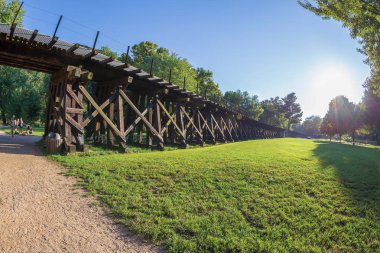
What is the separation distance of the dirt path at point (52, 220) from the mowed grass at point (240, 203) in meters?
0.36

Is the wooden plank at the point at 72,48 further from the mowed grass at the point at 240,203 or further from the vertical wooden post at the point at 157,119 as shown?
the vertical wooden post at the point at 157,119

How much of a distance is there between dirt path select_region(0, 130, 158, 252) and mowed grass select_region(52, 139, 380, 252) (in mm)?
363

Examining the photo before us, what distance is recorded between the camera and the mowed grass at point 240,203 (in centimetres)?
452

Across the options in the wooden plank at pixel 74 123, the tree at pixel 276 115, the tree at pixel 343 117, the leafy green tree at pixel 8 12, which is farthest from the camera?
the tree at pixel 276 115

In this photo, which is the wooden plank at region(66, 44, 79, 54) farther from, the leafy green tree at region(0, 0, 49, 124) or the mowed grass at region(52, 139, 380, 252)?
the leafy green tree at region(0, 0, 49, 124)

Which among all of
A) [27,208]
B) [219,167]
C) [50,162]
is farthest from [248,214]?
[50,162]

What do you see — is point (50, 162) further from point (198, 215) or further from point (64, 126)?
point (198, 215)

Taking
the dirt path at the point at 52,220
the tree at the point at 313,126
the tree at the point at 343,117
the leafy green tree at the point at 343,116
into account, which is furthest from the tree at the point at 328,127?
the tree at the point at 313,126

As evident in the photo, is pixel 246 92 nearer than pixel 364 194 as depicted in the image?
No

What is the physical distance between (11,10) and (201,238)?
95.0 ft

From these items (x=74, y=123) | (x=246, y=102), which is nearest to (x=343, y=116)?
(x=74, y=123)

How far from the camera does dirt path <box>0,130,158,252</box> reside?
163 inches

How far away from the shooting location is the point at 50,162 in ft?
27.0

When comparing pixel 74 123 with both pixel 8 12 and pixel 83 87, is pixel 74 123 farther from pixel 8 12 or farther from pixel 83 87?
pixel 8 12
